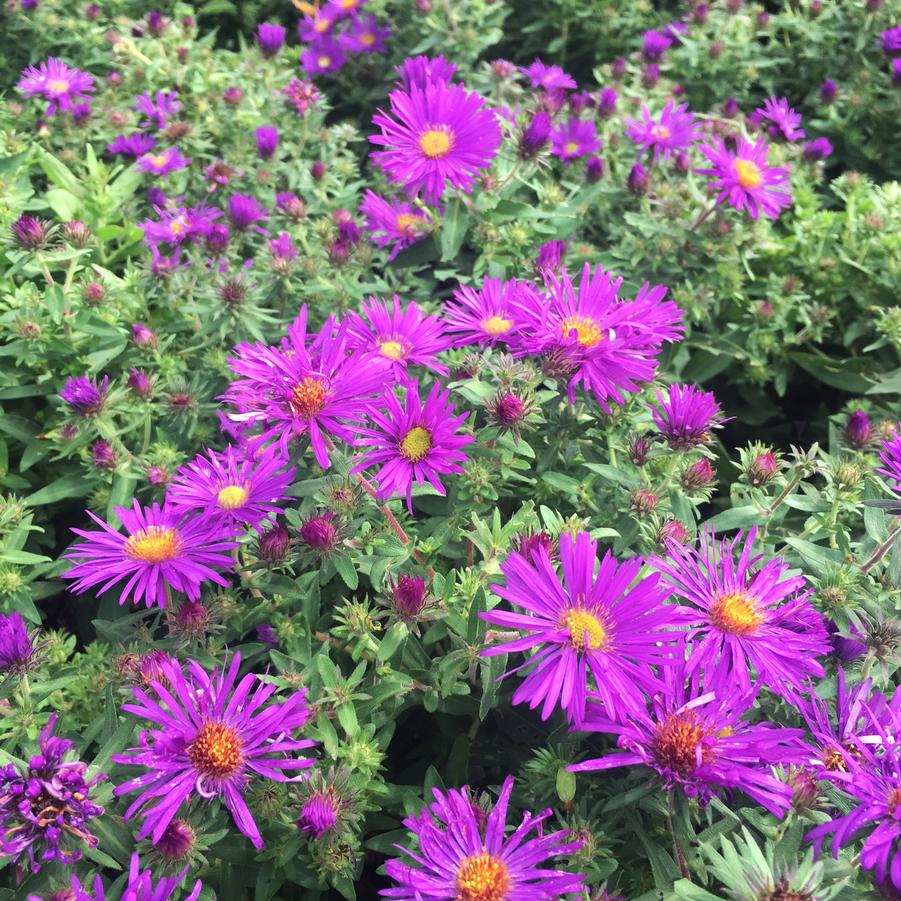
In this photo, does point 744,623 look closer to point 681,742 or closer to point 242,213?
point 681,742

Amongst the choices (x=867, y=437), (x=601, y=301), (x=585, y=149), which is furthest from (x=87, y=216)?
(x=867, y=437)

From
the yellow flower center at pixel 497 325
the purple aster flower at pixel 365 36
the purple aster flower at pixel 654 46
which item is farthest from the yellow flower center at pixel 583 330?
the purple aster flower at pixel 365 36

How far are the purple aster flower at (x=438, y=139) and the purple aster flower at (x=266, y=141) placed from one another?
0.70 meters

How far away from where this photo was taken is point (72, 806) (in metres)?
1.14

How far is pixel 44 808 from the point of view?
112 centimetres

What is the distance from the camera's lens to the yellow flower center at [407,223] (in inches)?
91.5

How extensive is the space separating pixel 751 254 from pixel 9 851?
234 centimetres

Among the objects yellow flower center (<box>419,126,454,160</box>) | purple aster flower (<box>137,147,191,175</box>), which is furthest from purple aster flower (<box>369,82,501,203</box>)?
purple aster flower (<box>137,147,191,175</box>)

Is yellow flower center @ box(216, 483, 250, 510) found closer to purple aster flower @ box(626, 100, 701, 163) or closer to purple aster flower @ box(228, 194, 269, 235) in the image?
purple aster flower @ box(228, 194, 269, 235)

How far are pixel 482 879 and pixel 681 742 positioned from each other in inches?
12.5

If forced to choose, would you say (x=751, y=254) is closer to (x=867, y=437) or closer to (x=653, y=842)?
(x=867, y=437)

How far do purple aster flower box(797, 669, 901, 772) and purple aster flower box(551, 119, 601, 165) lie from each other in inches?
74.9

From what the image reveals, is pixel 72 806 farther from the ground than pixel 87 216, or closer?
closer

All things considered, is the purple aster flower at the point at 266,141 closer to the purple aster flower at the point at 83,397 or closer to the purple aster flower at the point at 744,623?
the purple aster flower at the point at 83,397
